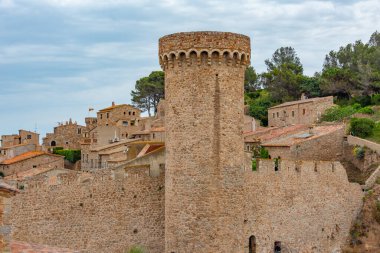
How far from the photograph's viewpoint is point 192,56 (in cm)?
1923

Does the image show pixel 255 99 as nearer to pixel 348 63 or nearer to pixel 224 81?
pixel 348 63

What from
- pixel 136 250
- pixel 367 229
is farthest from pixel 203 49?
pixel 367 229

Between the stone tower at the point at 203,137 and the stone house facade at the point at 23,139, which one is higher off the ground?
the stone house facade at the point at 23,139

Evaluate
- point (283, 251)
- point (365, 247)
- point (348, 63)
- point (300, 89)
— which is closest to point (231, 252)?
point (283, 251)

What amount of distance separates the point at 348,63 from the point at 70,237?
A: 5735cm

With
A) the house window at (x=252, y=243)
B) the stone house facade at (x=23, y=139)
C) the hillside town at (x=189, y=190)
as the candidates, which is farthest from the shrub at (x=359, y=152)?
the stone house facade at (x=23, y=139)

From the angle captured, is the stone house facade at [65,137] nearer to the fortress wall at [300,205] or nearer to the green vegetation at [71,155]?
the green vegetation at [71,155]

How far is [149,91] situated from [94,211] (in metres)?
55.8

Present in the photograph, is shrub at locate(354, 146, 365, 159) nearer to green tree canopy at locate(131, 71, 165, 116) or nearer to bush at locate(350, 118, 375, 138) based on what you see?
bush at locate(350, 118, 375, 138)

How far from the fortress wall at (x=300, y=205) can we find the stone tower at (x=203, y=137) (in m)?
2.61

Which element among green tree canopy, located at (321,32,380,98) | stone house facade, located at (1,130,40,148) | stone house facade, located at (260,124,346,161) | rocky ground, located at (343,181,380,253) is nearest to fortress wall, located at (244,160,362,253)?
rocky ground, located at (343,181,380,253)

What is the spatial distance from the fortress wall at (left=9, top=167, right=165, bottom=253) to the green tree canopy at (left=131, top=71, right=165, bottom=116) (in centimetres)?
5295

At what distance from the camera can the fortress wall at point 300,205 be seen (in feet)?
75.3

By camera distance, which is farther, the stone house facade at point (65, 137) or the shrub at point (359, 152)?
the stone house facade at point (65, 137)
